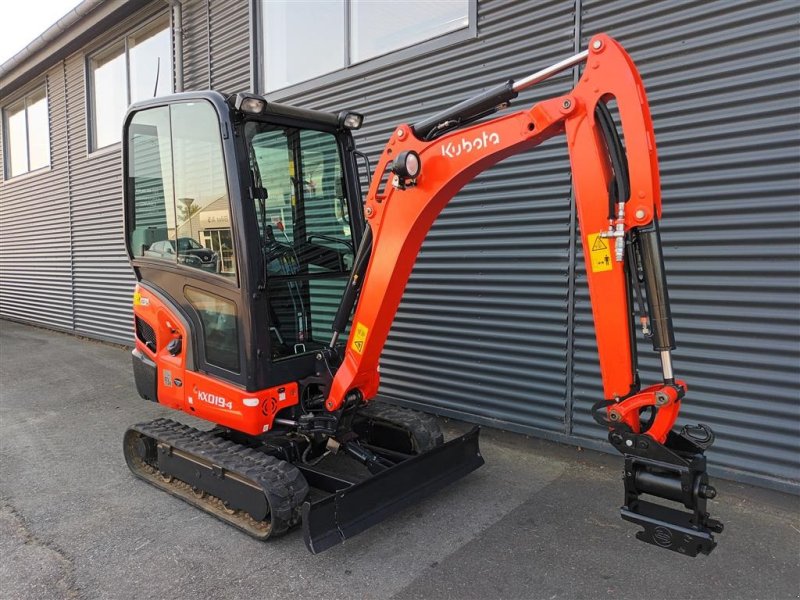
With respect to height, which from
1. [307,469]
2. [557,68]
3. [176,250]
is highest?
[557,68]

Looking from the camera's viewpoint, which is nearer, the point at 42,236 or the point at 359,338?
the point at 359,338

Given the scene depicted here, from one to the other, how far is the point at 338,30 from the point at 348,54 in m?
0.38

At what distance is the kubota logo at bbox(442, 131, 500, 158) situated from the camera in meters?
2.74

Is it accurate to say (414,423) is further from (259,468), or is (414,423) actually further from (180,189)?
(180,189)

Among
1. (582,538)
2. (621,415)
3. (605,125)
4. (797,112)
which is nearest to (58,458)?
(582,538)

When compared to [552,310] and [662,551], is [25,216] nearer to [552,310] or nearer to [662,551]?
[552,310]

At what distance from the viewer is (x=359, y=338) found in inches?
134

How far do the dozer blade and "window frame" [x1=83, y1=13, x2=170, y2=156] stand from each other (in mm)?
7911

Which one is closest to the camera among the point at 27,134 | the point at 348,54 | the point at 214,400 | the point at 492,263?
the point at 214,400

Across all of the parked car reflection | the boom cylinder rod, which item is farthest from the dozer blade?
the boom cylinder rod

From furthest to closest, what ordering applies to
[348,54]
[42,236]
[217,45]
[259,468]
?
1. [42,236]
2. [217,45]
3. [348,54]
4. [259,468]

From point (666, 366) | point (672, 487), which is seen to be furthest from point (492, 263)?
point (672, 487)

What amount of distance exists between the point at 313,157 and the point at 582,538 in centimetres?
297

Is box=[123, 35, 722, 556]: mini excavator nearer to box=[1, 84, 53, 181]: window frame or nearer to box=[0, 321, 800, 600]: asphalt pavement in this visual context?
box=[0, 321, 800, 600]: asphalt pavement
